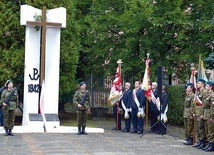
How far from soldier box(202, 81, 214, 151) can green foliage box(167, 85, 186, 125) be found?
5.43m

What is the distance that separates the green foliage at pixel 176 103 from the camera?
19.1 metres

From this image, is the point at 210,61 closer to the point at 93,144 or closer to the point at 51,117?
the point at 93,144

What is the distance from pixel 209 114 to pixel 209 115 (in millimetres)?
27

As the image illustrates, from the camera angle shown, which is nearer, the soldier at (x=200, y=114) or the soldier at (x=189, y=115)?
the soldier at (x=200, y=114)

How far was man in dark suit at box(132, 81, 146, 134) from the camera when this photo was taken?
1727 centimetres

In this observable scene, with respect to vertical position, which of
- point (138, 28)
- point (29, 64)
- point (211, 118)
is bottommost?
point (211, 118)

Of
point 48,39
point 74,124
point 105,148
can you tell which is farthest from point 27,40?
point 105,148

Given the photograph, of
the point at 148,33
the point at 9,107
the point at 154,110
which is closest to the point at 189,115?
the point at 154,110

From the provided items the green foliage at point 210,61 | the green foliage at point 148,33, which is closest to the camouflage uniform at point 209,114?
the green foliage at point 210,61

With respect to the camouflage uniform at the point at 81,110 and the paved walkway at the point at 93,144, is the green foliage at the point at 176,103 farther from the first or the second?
the camouflage uniform at the point at 81,110

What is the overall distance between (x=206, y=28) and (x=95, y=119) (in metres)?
6.92

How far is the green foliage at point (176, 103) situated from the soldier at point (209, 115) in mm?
5425

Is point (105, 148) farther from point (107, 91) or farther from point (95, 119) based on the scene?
point (107, 91)

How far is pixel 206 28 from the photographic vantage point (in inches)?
843
